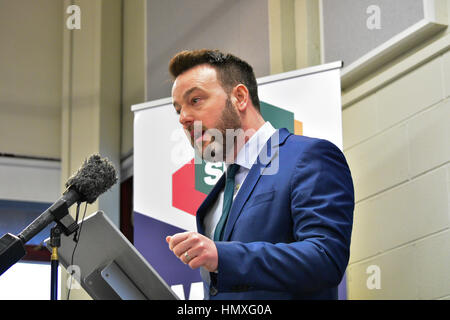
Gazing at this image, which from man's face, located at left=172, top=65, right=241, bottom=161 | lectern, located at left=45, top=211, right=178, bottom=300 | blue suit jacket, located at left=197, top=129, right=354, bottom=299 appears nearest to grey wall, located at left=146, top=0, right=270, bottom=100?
man's face, located at left=172, top=65, right=241, bottom=161

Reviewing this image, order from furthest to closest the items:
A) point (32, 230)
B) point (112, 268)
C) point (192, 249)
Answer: point (112, 268) → point (32, 230) → point (192, 249)

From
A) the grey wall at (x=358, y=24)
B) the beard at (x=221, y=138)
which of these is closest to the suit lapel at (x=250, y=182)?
the beard at (x=221, y=138)

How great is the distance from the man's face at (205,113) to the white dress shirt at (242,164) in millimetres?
36

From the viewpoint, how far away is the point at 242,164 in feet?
5.81

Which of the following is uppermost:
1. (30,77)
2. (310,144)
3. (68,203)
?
(30,77)

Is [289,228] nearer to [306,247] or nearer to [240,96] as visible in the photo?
[306,247]

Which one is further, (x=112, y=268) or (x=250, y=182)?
(x=112, y=268)

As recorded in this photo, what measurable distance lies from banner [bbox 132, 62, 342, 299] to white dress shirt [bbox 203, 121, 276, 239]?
3.10 feet

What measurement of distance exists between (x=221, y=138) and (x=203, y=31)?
8.45 feet

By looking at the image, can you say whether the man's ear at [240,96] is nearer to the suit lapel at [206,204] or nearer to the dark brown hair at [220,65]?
the dark brown hair at [220,65]

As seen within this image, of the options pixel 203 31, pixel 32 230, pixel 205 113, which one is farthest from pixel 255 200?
pixel 203 31

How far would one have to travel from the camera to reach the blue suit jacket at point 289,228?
1.37 m

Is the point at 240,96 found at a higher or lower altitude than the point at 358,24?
lower

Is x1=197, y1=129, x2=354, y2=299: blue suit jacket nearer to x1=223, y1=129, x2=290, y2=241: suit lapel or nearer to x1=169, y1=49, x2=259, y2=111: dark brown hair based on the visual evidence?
x1=223, y1=129, x2=290, y2=241: suit lapel
